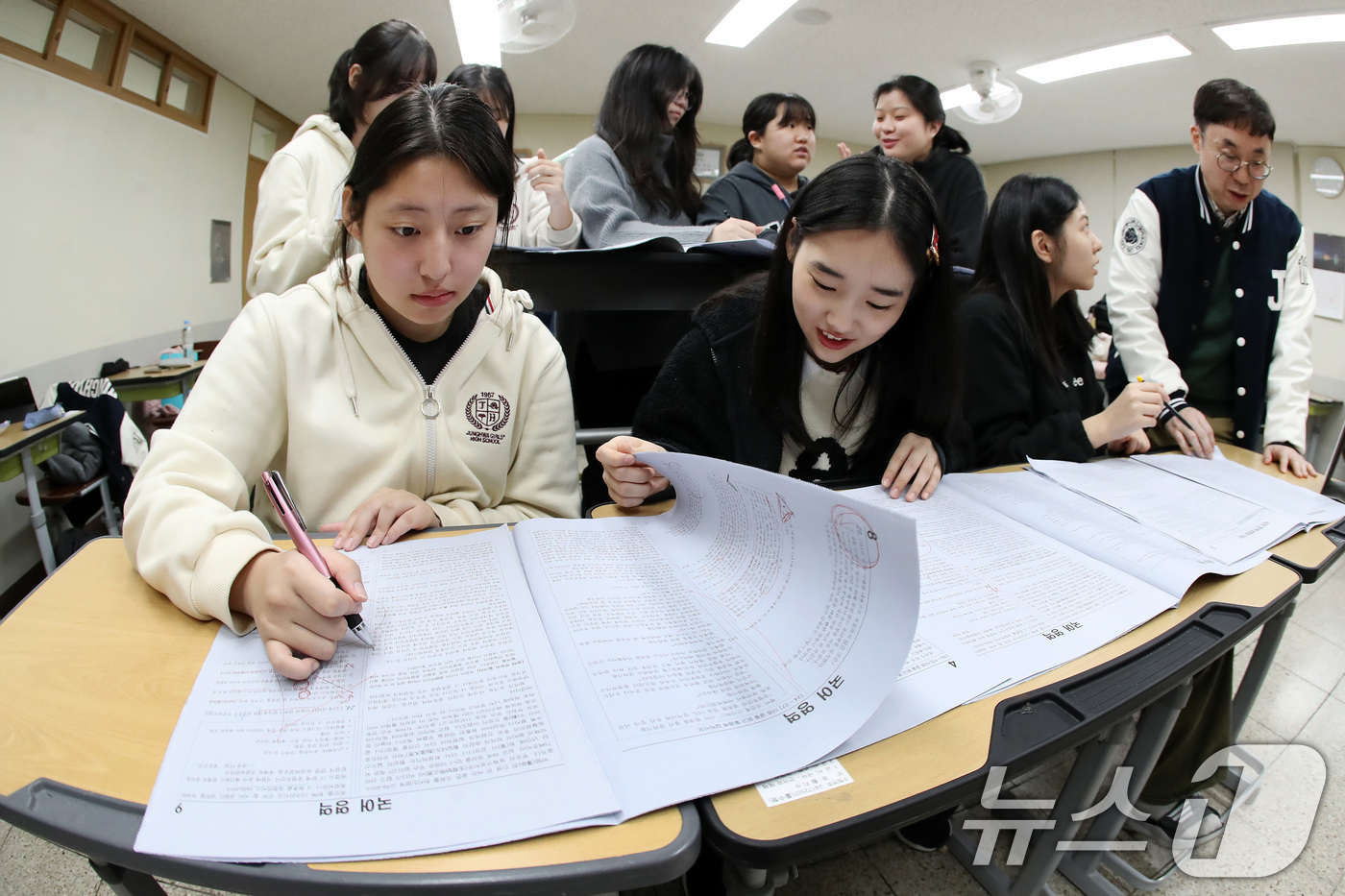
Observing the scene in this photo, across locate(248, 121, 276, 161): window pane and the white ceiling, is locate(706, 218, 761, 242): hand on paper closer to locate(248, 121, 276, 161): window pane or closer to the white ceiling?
the white ceiling

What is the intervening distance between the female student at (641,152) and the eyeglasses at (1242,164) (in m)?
1.45

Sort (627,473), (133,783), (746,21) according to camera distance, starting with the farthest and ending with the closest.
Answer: (746,21)
(627,473)
(133,783)

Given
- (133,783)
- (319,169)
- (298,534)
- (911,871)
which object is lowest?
(911,871)

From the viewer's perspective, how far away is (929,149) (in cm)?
234

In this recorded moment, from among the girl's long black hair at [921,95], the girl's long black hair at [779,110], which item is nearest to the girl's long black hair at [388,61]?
the girl's long black hair at [779,110]

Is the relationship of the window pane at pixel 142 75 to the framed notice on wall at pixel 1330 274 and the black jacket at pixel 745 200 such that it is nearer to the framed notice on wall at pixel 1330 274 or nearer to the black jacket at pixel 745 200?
the black jacket at pixel 745 200

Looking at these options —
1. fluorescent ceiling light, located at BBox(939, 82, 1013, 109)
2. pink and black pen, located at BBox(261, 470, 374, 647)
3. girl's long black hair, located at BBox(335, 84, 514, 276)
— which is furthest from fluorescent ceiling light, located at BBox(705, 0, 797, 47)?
pink and black pen, located at BBox(261, 470, 374, 647)

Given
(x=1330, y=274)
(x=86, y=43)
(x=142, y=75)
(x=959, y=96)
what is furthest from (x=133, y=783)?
(x=1330, y=274)

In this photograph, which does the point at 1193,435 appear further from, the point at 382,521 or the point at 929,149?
the point at 382,521

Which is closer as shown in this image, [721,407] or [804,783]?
[804,783]

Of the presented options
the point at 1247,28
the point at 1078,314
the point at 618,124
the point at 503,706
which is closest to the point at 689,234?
the point at 618,124

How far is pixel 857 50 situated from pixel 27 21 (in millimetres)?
5313

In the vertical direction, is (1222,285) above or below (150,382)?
above

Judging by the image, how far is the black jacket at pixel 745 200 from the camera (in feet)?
6.57
